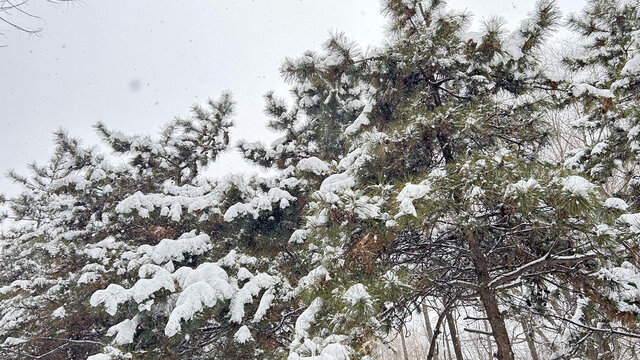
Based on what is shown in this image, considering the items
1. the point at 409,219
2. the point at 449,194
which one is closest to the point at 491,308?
the point at 449,194

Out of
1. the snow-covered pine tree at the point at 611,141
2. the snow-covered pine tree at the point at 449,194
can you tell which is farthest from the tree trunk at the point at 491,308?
the snow-covered pine tree at the point at 611,141

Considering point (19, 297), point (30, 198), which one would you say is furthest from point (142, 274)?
point (30, 198)

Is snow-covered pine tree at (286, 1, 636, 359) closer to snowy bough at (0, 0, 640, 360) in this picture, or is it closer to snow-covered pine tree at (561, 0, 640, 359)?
snowy bough at (0, 0, 640, 360)

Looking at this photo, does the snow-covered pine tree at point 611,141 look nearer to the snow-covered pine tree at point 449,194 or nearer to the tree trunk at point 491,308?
Result: the snow-covered pine tree at point 449,194

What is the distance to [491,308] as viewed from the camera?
10.9 ft

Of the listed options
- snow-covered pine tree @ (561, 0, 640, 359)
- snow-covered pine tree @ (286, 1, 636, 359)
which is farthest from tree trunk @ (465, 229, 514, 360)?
snow-covered pine tree @ (561, 0, 640, 359)

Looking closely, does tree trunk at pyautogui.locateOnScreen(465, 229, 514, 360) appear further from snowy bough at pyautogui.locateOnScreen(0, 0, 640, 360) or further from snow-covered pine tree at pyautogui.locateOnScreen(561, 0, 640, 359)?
snow-covered pine tree at pyautogui.locateOnScreen(561, 0, 640, 359)

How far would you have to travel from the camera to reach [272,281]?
14.8 feet

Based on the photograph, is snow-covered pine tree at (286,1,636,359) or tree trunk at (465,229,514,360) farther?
tree trunk at (465,229,514,360)

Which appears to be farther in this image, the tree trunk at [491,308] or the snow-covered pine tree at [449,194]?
the tree trunk at [491,308]

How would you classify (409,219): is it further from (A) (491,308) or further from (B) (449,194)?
(A) (491,308)

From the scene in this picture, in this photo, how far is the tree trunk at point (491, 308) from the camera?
10.4ft

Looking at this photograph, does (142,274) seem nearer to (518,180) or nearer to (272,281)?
(272,281)

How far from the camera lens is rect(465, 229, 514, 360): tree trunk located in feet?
10.4
